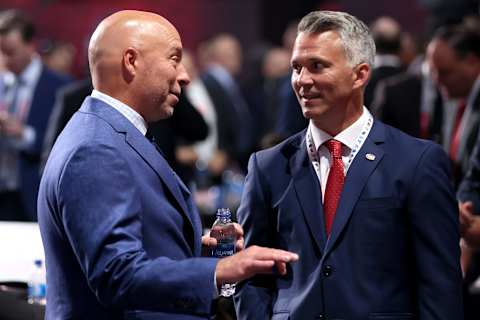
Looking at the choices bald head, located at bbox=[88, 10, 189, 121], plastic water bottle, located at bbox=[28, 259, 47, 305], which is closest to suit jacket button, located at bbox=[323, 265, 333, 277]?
bald head, located at bbox=[88, 10, 189, 121]

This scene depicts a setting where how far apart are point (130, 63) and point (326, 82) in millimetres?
769

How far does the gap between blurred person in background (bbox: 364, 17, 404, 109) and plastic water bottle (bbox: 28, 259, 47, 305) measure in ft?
9.77

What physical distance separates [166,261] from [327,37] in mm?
1092

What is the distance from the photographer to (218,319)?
15.8 ft

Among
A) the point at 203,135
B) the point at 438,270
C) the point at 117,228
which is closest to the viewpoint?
the point at 117,228

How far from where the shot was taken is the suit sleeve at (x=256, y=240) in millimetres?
3795

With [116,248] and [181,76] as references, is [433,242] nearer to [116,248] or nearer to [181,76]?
[181,76]

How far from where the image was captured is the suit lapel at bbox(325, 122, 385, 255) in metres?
3.66

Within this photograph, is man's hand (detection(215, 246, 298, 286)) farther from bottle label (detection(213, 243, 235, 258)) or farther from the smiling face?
the smiling face

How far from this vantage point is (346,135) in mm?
3807

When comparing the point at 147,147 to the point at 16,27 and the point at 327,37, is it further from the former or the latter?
the point at 16,27

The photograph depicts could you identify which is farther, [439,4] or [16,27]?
[439,4]

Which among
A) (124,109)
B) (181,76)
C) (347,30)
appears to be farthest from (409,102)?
(124,109)

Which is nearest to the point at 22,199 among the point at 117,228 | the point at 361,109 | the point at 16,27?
the point at 16,27
